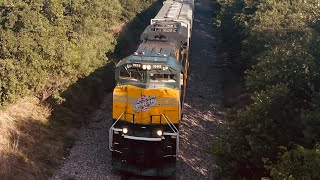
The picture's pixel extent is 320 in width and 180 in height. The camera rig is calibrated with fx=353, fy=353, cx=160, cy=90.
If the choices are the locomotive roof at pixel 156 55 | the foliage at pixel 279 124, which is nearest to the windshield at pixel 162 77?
the locomotive roof at pixel 156 55

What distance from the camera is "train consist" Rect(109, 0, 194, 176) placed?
13.8 meters

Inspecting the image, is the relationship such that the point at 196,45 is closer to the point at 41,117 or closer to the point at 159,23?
the point at 159,23

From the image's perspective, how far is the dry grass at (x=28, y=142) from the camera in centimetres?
1423

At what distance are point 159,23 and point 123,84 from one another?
7533 millimetres

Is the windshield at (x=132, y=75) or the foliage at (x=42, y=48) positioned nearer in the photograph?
the windshield at (x=132, y=75)

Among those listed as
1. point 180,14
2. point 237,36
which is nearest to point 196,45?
point 237,36

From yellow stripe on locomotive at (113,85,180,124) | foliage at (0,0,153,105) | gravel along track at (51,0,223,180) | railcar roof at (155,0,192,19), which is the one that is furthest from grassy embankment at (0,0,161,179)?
railcar roof at (155,0,192,19)

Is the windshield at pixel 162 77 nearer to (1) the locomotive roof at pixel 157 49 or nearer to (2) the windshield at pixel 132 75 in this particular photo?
(2) the windshield at pixel 132 75

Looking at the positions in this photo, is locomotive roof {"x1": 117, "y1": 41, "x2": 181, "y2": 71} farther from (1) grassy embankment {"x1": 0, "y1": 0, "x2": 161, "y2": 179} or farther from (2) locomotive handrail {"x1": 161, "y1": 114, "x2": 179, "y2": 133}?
(1) grassy embankment {"x1": 0, "y1": 0, "x2": 161, "y2": 179}

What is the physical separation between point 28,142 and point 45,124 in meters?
2.08

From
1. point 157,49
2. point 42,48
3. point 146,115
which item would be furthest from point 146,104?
point 42,48

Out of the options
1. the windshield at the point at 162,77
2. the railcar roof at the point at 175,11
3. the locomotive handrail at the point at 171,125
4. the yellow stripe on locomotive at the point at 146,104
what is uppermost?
the railcar roof at the point at 175,11

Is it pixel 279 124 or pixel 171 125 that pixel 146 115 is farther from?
pixel 279 124

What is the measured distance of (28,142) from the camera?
16.1 meters
